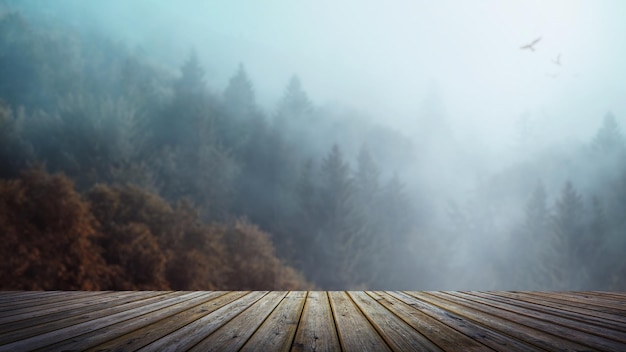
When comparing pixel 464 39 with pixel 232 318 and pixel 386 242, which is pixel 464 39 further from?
pixel 232 318

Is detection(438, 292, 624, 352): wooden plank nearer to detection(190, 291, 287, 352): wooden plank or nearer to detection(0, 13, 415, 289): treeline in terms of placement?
detection(190, 291, 287, 352): wooden plank

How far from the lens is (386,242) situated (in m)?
32.7

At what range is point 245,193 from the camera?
32.2 metres

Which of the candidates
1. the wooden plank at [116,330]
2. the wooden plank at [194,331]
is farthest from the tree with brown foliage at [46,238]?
the wooden plank at [194,331]

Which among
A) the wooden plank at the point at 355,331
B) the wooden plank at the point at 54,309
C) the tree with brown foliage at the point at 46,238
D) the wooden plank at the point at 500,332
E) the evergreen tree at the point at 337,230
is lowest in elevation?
the tree with brown foliage at the point at 46,238

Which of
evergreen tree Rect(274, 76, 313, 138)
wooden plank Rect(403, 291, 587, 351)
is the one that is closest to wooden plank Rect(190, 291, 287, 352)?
wooden plank Rect(403, 291, 587, 351)

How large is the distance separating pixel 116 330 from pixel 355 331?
1.15 meters

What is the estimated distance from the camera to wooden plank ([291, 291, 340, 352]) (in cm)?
173

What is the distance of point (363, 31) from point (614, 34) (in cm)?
3620

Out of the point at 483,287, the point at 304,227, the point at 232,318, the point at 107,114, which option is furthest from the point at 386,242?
the point at 232,318

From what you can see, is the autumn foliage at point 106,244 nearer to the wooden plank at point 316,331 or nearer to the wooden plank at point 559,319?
the wooden plank at point 316,331

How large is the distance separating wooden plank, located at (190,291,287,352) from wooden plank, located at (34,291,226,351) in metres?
0.33

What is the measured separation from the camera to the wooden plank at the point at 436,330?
5.76ft

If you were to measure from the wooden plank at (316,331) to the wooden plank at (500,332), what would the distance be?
2.10 ft
